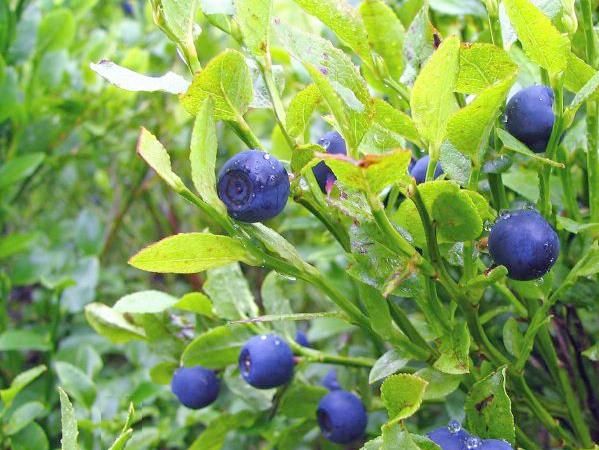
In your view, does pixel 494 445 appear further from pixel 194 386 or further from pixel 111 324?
pixel 111 324

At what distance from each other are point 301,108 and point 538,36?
0.74 ft

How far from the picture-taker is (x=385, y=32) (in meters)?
0.97

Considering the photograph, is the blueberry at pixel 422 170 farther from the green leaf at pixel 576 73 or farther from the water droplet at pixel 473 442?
the water droplet at pixel 473 442

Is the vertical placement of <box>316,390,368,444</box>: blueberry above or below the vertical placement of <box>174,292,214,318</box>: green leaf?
below

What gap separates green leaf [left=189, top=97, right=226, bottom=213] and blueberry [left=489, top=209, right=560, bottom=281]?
275mm

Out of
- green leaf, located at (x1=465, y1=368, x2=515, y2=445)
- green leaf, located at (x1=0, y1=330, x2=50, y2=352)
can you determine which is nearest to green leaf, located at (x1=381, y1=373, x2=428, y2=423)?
green leaf, located at (x1=465, y1=368, x2=515, y2=445)

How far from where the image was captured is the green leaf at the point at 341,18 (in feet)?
2.37

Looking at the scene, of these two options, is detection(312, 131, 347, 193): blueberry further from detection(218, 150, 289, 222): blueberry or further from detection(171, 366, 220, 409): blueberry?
detection(171, 366, 220, 409): blueberry

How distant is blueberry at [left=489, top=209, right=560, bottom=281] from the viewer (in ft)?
2.33

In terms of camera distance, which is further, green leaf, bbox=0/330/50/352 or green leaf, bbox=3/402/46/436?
green leaf, bbox=0/330/50/352

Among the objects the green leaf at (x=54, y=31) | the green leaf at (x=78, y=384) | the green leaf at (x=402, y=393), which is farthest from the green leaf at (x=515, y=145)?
the green leaf at (x=54, y=31)

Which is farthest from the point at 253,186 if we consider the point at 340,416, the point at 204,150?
the point at 340,416

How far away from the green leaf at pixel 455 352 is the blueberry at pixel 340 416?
0.30 metres

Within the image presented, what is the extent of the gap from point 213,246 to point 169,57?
1537 millimetres
